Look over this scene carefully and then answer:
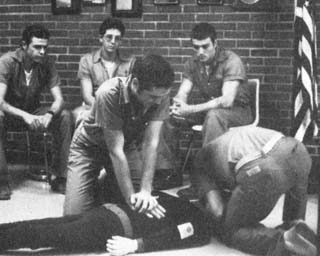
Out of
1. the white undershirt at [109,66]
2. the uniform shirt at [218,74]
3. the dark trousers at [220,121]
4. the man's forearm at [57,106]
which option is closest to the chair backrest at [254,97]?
the uniform shirt at [218,74]

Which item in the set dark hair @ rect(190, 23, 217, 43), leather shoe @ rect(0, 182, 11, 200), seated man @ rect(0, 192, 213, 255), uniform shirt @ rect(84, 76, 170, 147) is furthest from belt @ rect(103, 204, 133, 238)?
dark hair @ rect(190, 23, 217, 43)

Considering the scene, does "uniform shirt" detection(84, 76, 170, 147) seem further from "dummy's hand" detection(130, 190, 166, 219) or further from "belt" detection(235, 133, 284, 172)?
"belt" detection(235, 133, 284, 172)

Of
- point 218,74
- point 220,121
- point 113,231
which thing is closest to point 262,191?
point 113,231

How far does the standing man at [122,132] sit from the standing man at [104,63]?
1209 mm

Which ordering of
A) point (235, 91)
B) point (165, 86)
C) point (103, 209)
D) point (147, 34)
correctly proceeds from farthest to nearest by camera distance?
point (147, 34) → point (235, 91) → point (103, 209) → point (165, 86)

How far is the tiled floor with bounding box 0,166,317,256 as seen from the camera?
3.25 metres

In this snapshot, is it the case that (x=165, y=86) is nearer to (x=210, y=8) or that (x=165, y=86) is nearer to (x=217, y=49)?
(x=217, y=49)

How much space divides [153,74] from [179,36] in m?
2.42

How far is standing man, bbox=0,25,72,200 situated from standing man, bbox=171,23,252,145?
95 centimetres

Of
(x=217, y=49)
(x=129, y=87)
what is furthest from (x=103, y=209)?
(x=217, y=49)

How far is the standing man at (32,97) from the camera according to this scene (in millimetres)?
4559

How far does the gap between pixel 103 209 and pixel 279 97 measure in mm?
2495

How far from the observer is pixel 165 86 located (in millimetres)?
2938

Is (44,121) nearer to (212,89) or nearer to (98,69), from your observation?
(98,69)
